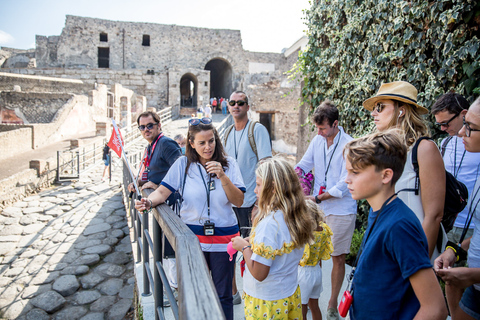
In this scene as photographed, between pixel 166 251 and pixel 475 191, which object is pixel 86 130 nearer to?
pixel 166 251

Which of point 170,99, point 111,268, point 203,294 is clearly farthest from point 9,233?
point 170,99

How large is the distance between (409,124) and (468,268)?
2.73 feet

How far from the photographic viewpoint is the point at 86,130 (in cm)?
1595

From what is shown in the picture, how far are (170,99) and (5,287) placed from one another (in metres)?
19.4

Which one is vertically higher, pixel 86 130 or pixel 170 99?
pixel 170 99

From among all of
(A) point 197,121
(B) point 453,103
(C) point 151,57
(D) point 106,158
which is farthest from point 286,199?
(C) point 151,57

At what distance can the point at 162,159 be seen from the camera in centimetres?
297

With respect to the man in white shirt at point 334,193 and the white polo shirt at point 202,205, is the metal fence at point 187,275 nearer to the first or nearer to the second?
the white polo shirt at point 202,205

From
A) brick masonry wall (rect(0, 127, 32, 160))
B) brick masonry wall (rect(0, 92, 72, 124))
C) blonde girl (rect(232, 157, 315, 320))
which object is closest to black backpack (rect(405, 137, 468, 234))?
blonde girl (rect(232, 157, 315, 320))

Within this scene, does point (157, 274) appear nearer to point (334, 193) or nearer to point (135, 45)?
point (334, 193)

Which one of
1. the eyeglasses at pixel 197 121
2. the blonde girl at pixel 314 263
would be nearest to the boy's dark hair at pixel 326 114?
the blonde girl at pixel 314 263

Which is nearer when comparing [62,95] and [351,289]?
[351,289]

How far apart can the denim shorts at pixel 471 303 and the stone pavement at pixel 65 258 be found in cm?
372

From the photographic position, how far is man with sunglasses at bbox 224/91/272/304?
9.45 feet
